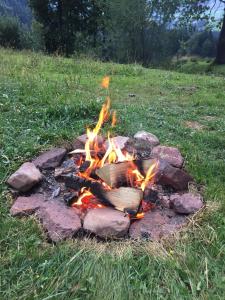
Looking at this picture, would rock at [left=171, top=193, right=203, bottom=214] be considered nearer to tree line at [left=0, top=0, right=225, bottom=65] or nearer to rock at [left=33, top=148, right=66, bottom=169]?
rock at [left=33, top=148, right=66, bottom=169]

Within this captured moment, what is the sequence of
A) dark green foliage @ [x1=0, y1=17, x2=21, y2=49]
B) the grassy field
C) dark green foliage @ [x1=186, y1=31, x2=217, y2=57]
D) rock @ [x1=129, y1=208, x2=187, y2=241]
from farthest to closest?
Answer: dark green foliage @ [x1=186, y1=31, x2=217, y2=57], dark green foliage @ [x1=0, y1=17, x2=21, y2=49], rock @ [x1=129, y1=208, x2=187, y2=241], the grassy field

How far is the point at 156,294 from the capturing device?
334cm

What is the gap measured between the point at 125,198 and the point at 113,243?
569 millimetres

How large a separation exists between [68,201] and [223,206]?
5.42 feet

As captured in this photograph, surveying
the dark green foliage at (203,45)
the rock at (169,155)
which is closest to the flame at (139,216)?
the rock at (169,155)

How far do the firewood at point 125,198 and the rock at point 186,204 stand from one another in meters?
0.40

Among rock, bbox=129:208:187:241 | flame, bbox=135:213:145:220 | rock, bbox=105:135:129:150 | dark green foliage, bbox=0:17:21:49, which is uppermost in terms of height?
rock, bbox=105:135:129:150

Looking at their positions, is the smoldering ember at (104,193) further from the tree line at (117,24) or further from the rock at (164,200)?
the tree line at (117,24)

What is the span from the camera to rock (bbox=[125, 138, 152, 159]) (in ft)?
17.8

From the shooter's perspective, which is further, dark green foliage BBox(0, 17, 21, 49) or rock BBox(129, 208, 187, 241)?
dark green foliage BBox(0, 17, 21, 49)

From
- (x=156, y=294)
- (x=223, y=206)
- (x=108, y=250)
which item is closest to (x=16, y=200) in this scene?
(x=108, y=250)

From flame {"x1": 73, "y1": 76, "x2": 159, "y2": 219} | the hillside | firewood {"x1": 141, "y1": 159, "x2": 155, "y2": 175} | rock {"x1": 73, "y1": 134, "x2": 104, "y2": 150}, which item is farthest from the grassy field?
the hillside

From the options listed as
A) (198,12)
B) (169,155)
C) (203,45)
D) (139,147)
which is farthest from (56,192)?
(203,45)

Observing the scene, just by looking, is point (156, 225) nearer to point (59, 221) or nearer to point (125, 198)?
point (125, 198)
